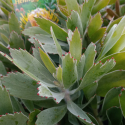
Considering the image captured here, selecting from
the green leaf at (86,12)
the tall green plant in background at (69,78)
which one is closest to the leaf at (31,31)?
the tall green plant in background at (69,78)

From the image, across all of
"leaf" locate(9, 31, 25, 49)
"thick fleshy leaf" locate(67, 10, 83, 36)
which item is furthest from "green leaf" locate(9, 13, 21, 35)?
"thick fleshy leaf" locate(67, 10, 83, 36)

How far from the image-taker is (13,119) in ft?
0.94

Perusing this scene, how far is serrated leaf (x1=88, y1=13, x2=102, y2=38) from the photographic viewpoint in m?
0.40

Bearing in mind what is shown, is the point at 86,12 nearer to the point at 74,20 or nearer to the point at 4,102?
the point at 74,20

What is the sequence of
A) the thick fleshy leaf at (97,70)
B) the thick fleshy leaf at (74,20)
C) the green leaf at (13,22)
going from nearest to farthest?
1. the thick fleshy leaf at (97,70)
2. the thick fleshy leaf at (74,20)
3. the green leaf at (13,22)

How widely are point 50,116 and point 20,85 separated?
107mm

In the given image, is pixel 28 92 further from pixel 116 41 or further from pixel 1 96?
pixel 116 41

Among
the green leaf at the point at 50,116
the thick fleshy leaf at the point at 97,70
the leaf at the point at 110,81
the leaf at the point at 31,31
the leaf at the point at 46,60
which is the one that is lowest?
the leaf at the point at 110,81

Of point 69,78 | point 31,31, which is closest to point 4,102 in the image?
point 69,78

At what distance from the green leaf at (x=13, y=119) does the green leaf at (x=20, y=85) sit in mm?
50

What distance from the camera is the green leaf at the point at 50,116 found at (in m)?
0.30

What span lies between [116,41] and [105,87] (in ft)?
0.43

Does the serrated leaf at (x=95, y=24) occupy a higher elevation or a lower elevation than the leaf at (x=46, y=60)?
lower

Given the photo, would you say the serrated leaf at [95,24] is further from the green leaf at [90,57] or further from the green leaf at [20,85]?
the green leaf at [20,85]
